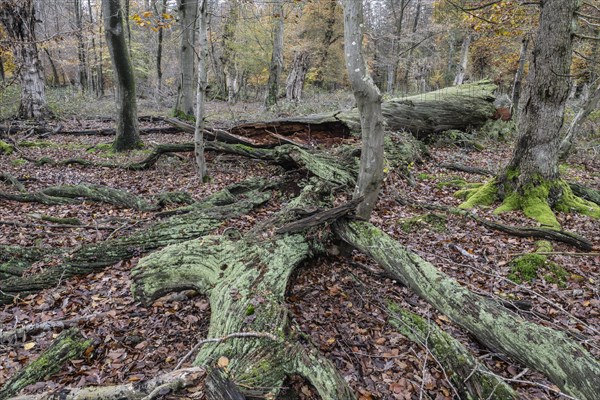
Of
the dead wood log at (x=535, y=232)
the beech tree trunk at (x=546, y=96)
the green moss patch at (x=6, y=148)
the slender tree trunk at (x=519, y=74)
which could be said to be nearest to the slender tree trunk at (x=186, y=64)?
the green moss patch at (x=6, y=148)

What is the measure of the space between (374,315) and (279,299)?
3.92 feet

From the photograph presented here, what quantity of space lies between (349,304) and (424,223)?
2526mm

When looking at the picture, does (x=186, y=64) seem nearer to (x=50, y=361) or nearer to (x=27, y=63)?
(x=27, y=63)

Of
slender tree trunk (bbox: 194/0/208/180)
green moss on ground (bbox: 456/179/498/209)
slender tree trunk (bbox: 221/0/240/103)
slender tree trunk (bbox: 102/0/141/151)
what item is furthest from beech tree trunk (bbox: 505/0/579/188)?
slender tree trunk (bbox: 221/0/240/103)

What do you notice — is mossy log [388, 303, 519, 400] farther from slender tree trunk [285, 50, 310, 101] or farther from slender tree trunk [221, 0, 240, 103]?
slender tree trunk [221, 0, 240, 103]

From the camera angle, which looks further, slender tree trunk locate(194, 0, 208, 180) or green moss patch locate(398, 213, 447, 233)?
slender tree trunk locate(194, 0, 208, 180)

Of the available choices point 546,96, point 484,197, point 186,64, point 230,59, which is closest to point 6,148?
point 186,64

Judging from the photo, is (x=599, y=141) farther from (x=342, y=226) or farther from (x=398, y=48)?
(x=398, y=48)

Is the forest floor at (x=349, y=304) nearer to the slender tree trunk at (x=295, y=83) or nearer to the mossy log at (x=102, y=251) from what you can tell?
the mossy log at (x=102, y=251)

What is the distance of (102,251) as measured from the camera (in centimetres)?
495

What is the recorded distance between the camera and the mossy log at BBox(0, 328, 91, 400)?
9.49ft

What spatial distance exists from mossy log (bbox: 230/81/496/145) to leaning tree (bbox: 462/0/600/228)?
15.7 ft

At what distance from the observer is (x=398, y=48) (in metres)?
27.1

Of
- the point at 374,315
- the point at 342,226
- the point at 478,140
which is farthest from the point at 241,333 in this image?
the point at 478,140
